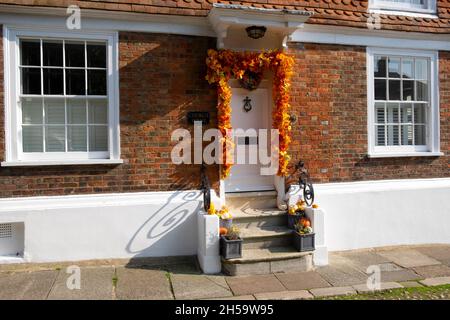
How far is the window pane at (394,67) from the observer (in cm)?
722

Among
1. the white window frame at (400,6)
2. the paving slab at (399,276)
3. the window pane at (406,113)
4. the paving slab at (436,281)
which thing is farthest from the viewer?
the window pane at (406,113)

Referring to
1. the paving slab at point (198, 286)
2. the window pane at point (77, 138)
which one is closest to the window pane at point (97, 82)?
the window pane at point (77, 138)

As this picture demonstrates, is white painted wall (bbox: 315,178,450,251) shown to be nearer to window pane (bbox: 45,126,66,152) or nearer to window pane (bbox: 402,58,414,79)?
window pane (bbox: 402,58,414,79)

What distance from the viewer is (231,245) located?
540 cm

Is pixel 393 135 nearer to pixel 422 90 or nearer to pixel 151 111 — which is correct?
pixel 422 90

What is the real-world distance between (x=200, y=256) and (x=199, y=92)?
2579 millimetres

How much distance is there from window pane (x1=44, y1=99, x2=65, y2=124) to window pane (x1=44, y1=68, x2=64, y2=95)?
0.15 meters

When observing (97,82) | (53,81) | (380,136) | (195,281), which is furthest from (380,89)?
(53,81)

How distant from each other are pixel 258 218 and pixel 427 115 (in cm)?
403

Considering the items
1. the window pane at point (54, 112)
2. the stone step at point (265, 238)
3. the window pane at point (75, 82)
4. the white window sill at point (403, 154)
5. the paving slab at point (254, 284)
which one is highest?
the window pane at point (75, 82)

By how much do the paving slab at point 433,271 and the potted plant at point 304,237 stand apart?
162cm

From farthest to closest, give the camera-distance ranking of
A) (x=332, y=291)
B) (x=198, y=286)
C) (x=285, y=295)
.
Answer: (x=198, y=286) < (x=332, y=291) < (x=285, y=295)

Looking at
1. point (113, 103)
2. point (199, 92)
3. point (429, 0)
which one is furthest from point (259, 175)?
point (429, 0)

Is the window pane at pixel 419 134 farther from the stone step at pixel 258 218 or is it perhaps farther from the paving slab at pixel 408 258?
the stone step at pixel 258 218
